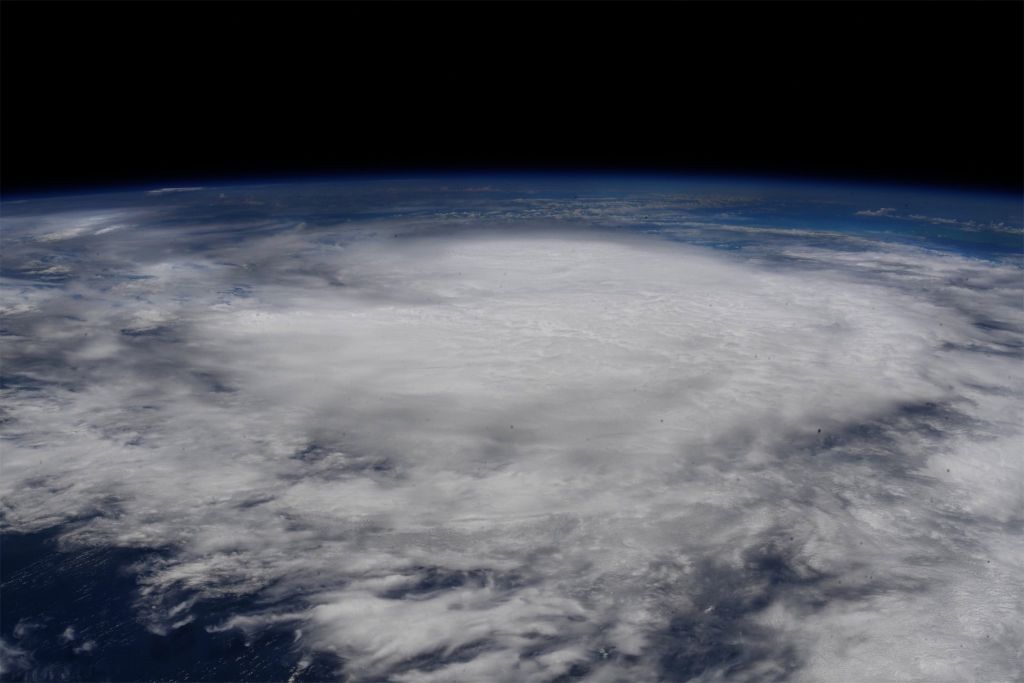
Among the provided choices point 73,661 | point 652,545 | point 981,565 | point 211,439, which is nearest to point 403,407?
point 211,439

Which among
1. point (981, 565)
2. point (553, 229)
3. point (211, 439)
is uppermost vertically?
point (553, 229)

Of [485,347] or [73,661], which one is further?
[485,347]

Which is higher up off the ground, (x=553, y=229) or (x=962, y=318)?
(x=553, y=229)

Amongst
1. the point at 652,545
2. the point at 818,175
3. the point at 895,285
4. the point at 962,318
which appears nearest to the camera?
the point at 652,545

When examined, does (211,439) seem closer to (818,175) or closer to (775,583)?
Result: (775,583)

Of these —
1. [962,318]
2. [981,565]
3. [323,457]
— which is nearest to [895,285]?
[962,318]

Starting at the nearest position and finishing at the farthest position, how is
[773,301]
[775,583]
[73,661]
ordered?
[73,661]
[775,583]
[773,301]
